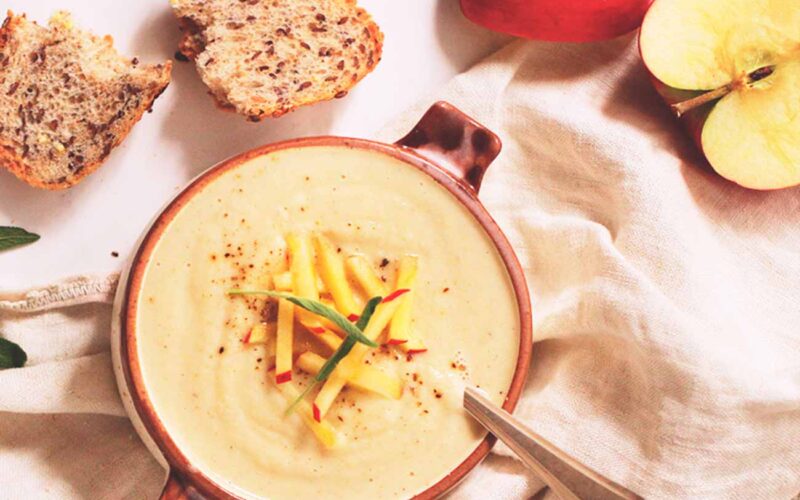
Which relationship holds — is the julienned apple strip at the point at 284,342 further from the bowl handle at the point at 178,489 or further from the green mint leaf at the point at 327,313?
the bowl handle at the point at 178,489

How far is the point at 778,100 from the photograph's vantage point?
227 cm

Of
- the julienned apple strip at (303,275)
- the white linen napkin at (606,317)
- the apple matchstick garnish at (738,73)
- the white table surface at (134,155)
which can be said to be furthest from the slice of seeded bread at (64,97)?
the apple matchstick garnish at (738,73)

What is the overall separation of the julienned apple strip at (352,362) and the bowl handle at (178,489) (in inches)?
11.4

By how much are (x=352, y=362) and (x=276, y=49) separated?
0.75 meters

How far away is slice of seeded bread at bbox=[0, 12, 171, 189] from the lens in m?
2.22

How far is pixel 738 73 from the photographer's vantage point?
2.26 metres

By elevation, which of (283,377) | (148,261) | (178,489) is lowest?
(178,489)

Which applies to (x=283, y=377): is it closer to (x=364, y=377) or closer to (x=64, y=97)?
(x=364, y=377)

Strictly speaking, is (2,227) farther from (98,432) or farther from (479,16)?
(479,16)

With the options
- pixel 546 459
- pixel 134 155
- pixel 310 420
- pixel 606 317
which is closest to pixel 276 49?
pixel 134 155

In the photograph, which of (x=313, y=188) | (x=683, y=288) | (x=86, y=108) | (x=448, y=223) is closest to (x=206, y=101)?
(x=86, y=108)

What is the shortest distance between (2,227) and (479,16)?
45.4 inches

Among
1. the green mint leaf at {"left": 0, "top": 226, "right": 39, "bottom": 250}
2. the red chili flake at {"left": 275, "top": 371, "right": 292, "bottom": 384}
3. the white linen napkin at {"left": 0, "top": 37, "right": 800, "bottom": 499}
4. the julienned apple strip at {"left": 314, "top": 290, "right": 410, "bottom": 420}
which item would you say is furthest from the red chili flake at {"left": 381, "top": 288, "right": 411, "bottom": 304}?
the green mint leaf at {"left": 0, "top": 226, "right": 39, "bottom": 250}

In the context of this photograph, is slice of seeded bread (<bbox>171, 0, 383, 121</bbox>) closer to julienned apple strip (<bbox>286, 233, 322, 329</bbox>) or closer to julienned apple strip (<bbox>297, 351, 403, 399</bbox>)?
julienned apple strip (<bbox>286, 233, 322, 329</bbox>)
